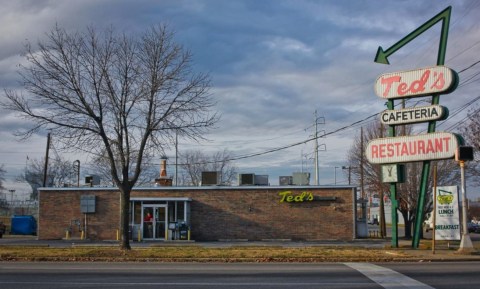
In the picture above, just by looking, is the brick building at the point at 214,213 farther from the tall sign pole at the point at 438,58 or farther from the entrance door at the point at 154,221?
the tall sign pole at the point at 438,58

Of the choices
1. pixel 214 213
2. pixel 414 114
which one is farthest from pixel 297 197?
pixel 414 114

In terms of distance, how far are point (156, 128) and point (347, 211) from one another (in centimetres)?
1771

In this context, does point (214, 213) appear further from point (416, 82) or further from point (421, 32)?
point (421, 32)

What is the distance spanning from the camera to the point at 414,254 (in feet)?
63.0

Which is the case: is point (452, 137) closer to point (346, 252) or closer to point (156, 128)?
point (346, 252)

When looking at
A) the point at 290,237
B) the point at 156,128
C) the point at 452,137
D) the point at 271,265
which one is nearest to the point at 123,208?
the point at 156,128

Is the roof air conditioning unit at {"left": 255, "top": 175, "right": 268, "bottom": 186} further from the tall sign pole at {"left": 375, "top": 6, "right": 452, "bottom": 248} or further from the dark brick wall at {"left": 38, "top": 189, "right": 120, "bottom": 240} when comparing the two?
the tall sign pole at {"left": 375, "top": 6, "right": 452, "bottom": 248}

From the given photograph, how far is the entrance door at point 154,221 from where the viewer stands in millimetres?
35719

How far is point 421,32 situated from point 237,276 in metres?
14.3

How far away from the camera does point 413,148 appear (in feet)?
70.2

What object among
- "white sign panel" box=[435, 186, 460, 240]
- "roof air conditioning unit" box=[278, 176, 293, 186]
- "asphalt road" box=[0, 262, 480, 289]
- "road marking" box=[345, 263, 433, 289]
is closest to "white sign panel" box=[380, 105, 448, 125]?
"white sign panel" box=[435, 186, 460, 240]

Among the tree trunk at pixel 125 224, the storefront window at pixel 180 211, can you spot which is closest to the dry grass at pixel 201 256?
→ the tree trunk at pixel 125 224

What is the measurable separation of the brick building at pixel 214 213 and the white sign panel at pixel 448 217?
44.3 feet

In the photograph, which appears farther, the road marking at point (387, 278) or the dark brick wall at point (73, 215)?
the dark brick wall at point (73, 215)
